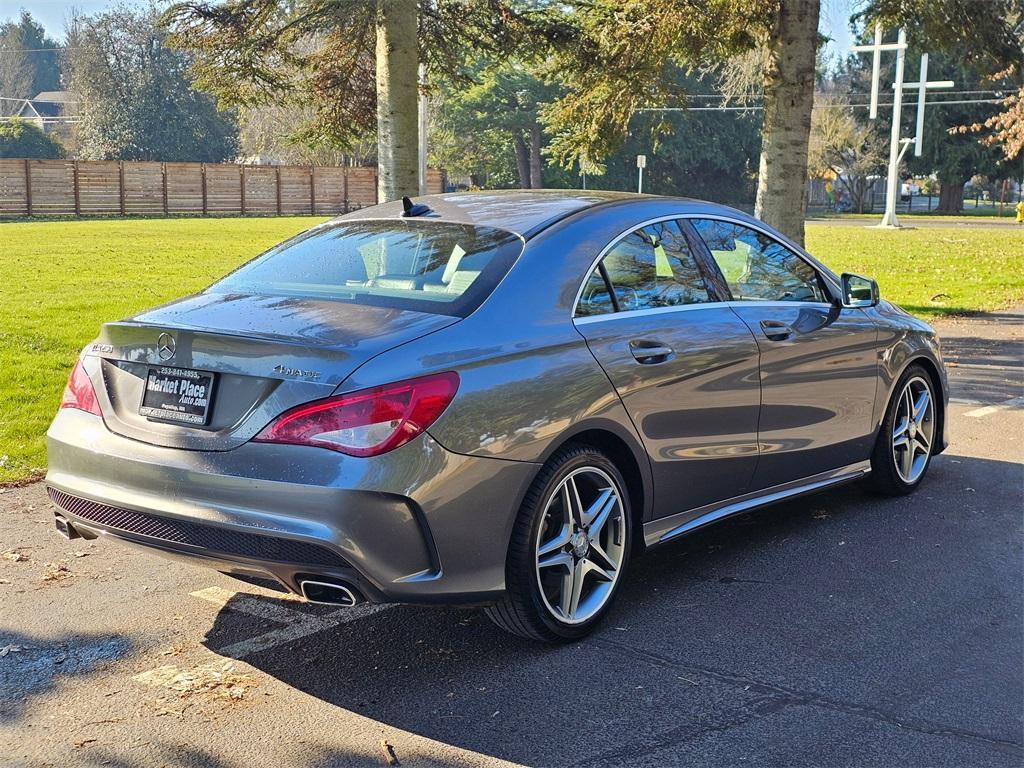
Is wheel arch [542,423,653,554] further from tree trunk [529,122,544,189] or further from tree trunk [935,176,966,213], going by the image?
tree trunk [935,176,966,213]

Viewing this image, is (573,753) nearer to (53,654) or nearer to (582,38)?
(53,654)

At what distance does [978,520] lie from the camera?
238 inches

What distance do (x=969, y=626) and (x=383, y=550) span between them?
243 cm

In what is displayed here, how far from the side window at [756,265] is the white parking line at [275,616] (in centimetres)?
223

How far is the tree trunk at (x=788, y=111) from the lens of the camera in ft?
39.9

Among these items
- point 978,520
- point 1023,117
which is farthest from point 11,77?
point 978,520

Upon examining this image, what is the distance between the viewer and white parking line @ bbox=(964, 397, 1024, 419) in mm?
8970

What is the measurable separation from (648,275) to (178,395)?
2042 mm

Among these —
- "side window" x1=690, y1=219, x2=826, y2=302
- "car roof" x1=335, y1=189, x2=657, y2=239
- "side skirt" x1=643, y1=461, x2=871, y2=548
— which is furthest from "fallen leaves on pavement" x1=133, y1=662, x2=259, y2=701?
"side window" x1=690, y1=219, x2=826, y2=302

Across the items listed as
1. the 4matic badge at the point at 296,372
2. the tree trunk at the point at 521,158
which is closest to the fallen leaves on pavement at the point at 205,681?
the 4matic badge at the point at 296,372

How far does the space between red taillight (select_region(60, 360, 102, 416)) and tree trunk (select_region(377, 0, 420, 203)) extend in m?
6.69

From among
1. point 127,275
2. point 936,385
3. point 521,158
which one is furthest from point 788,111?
point 521,158

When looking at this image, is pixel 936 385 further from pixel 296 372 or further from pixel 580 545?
pixel 296 372

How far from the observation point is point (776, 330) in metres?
5.41
